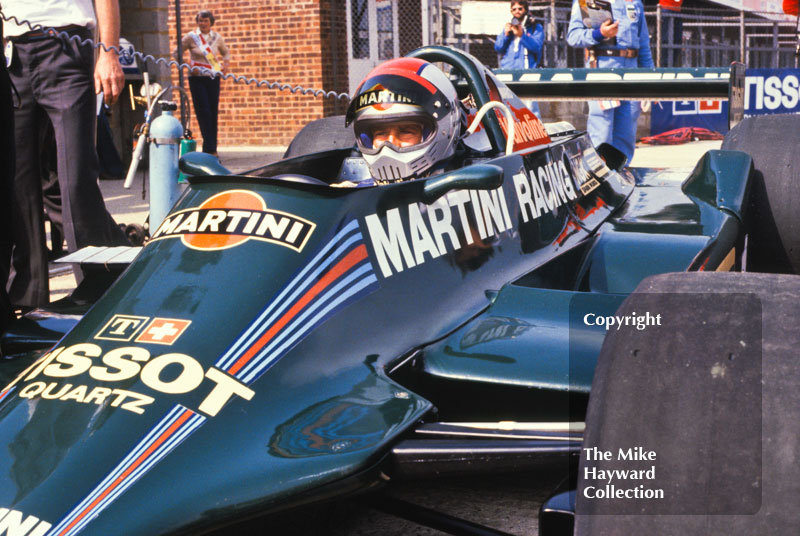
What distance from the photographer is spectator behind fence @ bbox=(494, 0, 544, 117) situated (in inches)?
427

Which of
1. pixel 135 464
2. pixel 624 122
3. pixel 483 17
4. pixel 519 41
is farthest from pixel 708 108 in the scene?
pixel 135 464

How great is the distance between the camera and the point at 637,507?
1.69 m

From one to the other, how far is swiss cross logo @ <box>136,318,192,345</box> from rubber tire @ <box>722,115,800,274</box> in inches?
106

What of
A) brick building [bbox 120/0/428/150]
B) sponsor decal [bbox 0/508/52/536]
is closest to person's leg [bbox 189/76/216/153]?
brick building [bbox 120/0/428/150]

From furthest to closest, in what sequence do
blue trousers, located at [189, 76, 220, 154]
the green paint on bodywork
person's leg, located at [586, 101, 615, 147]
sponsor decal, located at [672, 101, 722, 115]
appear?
sponsor decal, located at [672, 101, 722, 115], blue trousers, located at [189, 76, 220, 154], person's leg, located at [586, 101, 615, 147], the green paint on bodywork

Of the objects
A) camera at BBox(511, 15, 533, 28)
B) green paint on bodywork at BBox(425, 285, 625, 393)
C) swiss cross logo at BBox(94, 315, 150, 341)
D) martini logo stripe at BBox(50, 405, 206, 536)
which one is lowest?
martini logo stripe at BBox(50, 405, 206, 536)

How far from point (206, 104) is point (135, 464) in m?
11.0

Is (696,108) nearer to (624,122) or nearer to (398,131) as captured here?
(624,122)

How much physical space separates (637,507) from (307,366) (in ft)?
2.65

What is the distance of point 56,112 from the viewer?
4.20 meters

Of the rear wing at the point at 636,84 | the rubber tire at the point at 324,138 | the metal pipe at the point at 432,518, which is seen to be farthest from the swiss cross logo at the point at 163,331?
the rear wing at the point at 636,84

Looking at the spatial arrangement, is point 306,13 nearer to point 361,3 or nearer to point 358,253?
point 361,3

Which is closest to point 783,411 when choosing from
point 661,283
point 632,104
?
point 661,283

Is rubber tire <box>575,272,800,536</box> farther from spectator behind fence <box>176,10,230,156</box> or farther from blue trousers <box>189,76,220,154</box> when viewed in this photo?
blue trousers <box>189,76,220,154</box>
